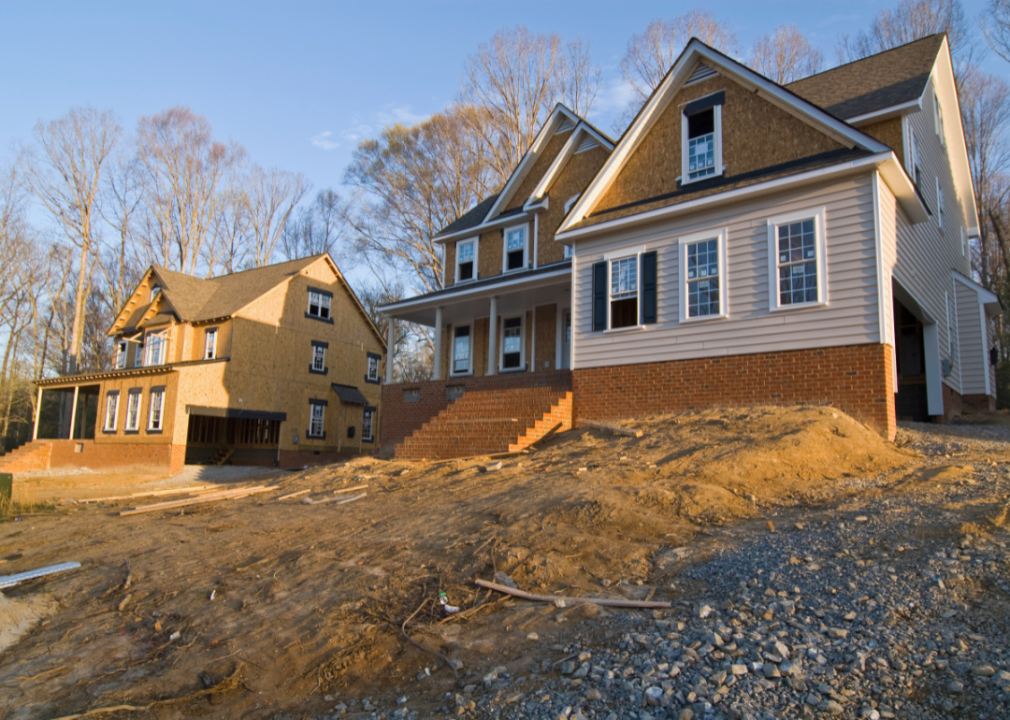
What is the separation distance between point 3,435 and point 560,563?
41390mm

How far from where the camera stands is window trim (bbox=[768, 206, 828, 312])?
11.0 m

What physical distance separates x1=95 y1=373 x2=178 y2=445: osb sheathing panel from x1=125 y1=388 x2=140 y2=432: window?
20cm

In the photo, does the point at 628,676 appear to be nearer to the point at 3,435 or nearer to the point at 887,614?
the point at 887,614

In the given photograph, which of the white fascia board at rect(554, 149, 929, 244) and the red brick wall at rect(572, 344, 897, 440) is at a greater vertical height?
the white fascia board at rect(554, 149, 929, 244)

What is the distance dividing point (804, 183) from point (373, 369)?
23949mm

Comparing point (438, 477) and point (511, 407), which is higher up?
point (511, 407)

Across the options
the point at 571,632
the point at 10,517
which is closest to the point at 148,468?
the point at 10,517

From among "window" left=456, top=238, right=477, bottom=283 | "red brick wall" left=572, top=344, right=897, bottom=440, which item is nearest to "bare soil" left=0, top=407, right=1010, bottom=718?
"red brick wall" left=572, top=344, right=897, bottom=440

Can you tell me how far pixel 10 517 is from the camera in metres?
11.8

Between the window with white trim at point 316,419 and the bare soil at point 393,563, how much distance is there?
16.6 meters

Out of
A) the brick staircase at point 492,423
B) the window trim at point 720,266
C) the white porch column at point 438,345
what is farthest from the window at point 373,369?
the window trim at point 720,266

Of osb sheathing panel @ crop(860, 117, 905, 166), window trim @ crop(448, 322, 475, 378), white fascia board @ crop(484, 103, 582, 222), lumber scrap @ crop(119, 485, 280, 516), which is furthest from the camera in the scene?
window trim @ crop(448, 322, 475, 378)

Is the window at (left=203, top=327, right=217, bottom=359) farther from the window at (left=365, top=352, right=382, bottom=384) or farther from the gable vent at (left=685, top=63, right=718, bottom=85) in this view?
the gable vent at (left=685, top=63, right=718, bottom=85)

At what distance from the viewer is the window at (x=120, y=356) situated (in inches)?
1203
